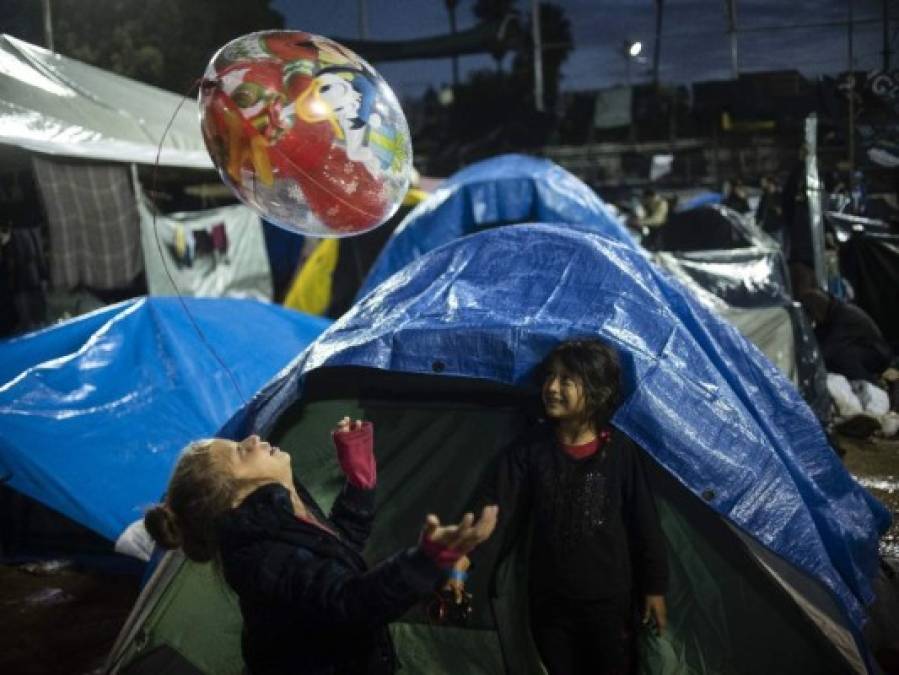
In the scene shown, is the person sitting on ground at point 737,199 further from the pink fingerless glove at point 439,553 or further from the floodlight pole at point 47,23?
the pink fingerless glove at point 439,553

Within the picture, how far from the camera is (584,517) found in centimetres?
248

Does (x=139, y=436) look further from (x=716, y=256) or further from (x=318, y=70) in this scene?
(x=716, y=256)

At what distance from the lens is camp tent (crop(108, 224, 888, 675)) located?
103 inches

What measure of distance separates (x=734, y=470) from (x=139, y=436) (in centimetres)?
351

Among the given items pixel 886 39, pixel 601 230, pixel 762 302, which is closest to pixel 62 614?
pixel 601 230

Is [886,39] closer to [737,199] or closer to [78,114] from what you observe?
[737,199]

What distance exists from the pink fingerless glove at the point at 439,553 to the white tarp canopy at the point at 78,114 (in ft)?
18.5

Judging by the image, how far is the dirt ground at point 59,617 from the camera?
354 cm

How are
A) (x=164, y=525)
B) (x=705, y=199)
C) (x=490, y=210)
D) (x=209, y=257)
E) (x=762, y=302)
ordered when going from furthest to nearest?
(x=705, y=199), (x=209, y=257), (x=490, y=210), (x=762, y=302), (x=164, y=525)

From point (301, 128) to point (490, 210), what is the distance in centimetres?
466

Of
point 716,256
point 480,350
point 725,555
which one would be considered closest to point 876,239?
point 716,256

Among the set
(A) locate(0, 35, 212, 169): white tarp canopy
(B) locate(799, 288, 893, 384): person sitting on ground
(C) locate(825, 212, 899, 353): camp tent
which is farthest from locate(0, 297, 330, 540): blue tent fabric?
(C) locate(825, 212, 899, 353): camp tent

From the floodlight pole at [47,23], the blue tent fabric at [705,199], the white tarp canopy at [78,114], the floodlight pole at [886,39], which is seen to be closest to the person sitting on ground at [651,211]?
the blue tent fabric at [705,199]

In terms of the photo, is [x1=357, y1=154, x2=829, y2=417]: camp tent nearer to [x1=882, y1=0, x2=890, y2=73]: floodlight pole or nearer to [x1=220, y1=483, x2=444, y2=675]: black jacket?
[x1=220, y1=483, x2=444, y2=675]: black jacket
